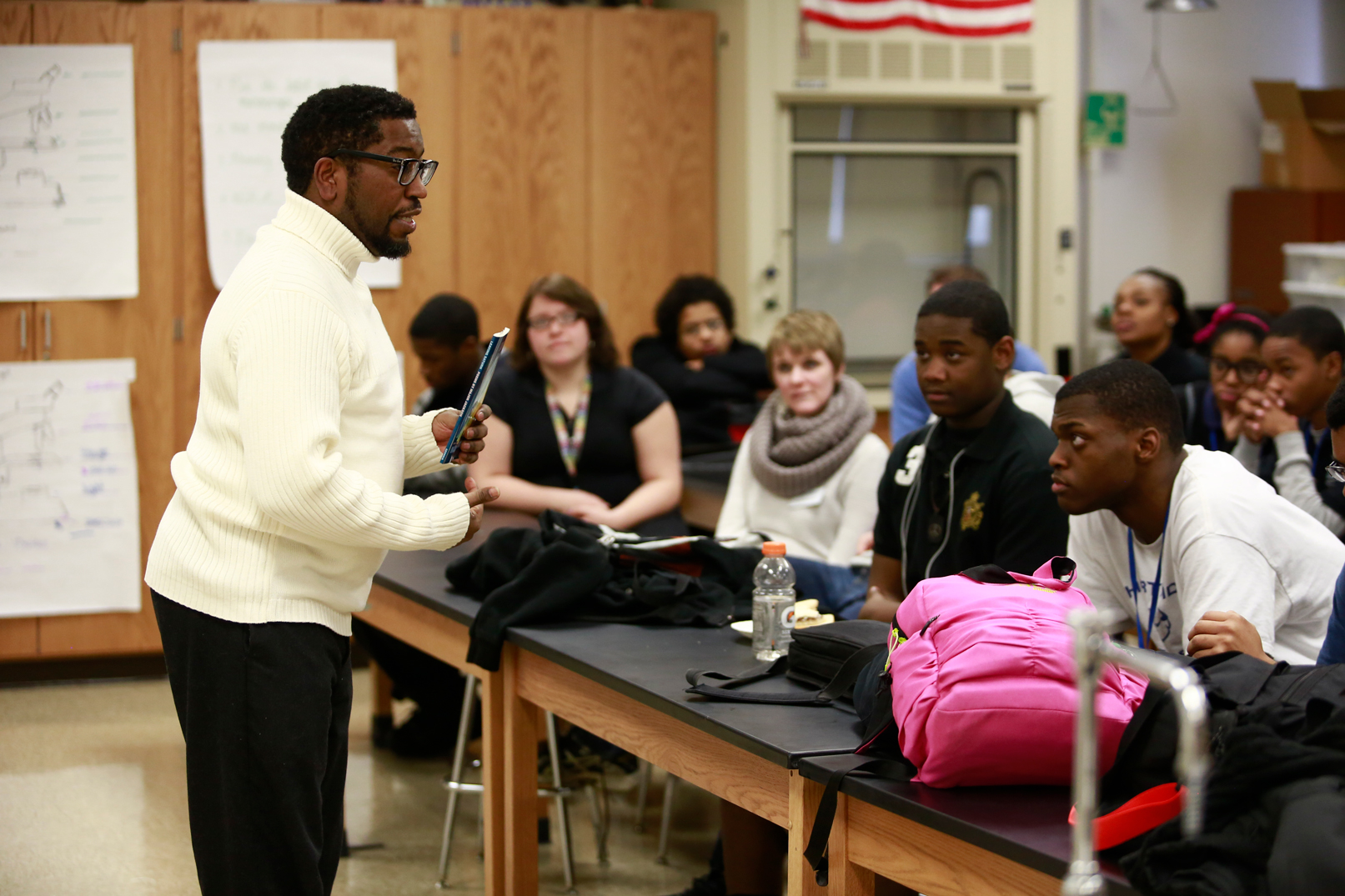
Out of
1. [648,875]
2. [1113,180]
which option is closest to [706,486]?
[648,875]

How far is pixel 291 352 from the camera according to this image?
1719mm

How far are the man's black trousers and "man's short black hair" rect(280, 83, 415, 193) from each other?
0.65 metres

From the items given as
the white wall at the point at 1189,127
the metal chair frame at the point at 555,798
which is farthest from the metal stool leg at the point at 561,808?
the white wall at the point at 1189,127

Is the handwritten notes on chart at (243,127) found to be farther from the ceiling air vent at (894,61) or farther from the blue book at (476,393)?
the blue book at (476,393)

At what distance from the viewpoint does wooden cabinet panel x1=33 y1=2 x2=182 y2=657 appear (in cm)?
444

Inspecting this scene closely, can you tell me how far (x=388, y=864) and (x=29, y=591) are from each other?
2.10m

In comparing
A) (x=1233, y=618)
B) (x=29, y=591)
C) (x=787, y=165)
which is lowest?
(x=29, y=591)

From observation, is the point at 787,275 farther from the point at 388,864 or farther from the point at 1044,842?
the point at 1044,842

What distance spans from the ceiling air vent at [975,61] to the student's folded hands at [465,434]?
11.9 ft

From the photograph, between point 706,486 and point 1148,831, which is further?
point 706,486

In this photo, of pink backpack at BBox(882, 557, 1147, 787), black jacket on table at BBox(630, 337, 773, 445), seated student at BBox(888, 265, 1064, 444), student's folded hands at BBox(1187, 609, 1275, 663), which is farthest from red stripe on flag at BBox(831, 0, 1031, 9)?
pink backpack at BBox(882, 557, 1147, 787)

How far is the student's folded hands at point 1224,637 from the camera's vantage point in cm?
171

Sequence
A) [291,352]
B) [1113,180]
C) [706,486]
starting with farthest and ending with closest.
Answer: [1113,180]
[706,486]
[291,352]

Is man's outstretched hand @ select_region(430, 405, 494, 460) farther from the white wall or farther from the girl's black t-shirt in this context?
the white wall
